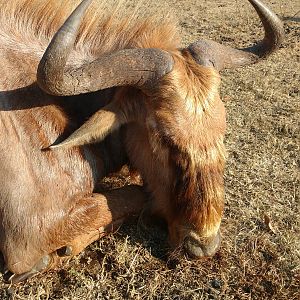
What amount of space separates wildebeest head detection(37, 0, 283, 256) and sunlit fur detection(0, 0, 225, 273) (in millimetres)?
10

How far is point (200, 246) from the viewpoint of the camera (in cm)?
445

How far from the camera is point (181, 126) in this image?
400 centimetres

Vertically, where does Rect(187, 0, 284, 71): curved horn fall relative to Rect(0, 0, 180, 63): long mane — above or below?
below

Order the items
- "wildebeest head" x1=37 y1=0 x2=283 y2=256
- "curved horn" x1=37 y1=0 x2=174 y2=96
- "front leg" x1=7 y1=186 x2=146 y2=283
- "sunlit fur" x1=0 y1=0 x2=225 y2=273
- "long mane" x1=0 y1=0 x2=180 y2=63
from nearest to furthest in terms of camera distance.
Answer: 1. "curved horn" x1=37 y1=0 x2=174 y2=96
2. "wildebeest head" x1=37 y1=0 x2=283 y2=256
3. "sunlit fur" x1=0 y1=0 x2=225 y2=273
4. "front leg" x1=7 y1=186 x2=146 y2=283
5. "long mane" x1=0 y1=0 x2=180 y2=63

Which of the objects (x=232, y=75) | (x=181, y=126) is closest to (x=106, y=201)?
(x=181, y=126)

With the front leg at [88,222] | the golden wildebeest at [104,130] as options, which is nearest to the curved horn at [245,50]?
the golden wildebeest at [104,130]

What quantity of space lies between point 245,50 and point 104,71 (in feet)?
5.97

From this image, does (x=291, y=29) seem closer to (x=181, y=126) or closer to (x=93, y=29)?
(x=93, y=29)

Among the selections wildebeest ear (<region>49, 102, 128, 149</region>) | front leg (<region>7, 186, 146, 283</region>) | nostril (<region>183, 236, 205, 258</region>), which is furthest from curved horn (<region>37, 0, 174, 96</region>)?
nostril (<region>183, 236, 205, 258</region>)

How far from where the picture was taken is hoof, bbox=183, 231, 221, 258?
Result: 14.5 ft

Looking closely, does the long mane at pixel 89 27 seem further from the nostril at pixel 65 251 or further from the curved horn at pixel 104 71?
the nostril at pixel 65 251

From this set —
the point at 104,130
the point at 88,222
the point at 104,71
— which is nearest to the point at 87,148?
the point at 104,130

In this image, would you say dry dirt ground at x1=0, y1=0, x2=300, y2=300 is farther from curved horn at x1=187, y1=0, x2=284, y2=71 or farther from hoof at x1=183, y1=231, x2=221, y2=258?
curved horn at x1=187, y1=0, x2=284, y2=71

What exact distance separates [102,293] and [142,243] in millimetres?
726
